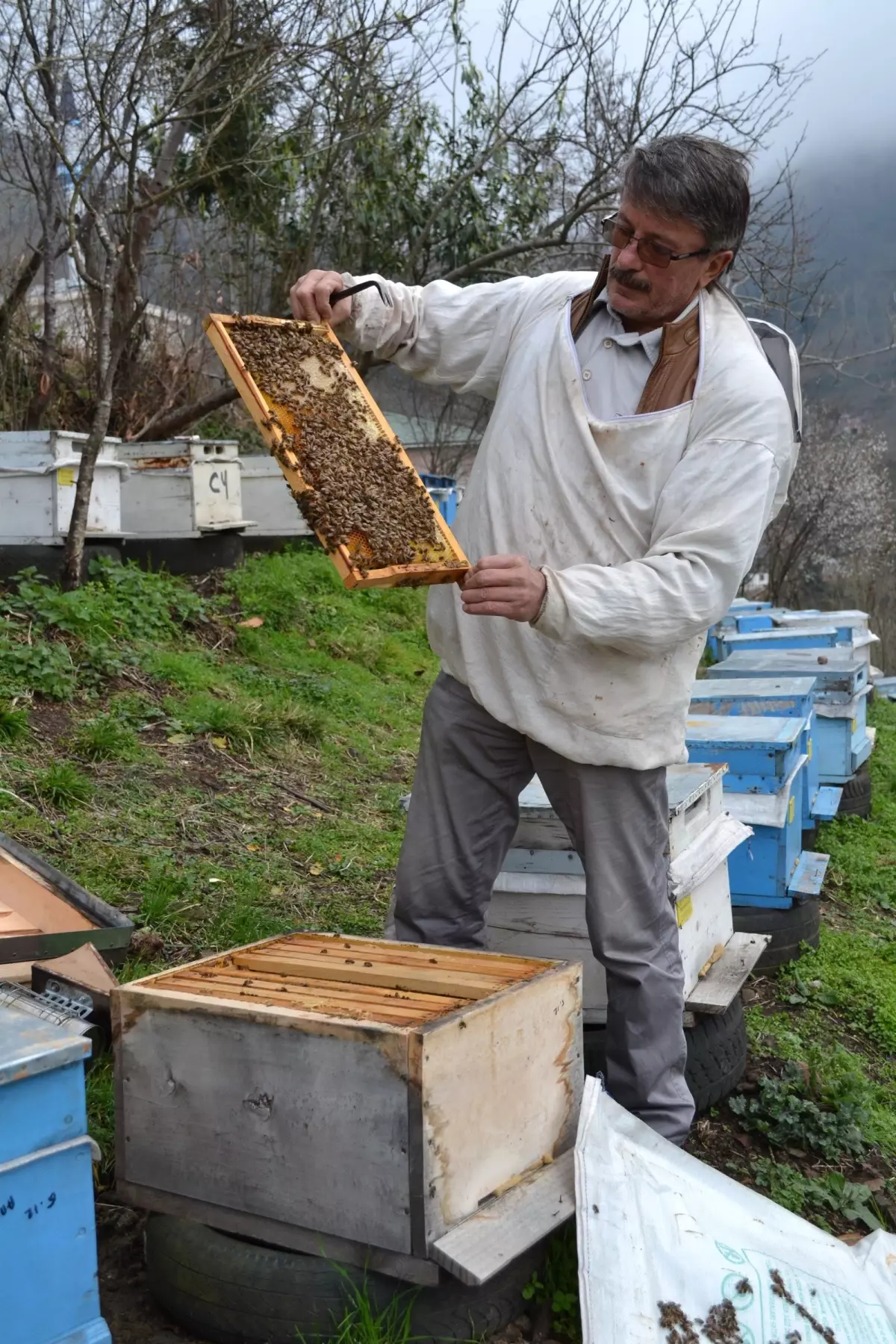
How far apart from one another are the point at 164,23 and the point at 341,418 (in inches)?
232

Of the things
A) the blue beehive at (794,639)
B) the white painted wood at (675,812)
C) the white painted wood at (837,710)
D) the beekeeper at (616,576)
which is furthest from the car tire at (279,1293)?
the blue beehive at (794,639)

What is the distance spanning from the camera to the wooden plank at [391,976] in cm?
221

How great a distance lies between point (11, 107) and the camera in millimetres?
7773

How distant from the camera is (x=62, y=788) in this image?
15.7 feet

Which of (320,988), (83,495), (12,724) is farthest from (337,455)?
(83,495)

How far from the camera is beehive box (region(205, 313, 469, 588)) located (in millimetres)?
2486

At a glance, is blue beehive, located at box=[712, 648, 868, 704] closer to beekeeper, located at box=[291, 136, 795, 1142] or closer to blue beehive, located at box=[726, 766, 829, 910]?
blue beehive, located at box=[726, 766, 829, 910]

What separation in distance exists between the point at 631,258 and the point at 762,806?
2.48 m

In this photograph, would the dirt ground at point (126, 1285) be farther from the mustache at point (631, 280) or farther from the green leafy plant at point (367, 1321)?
the mustache at point (631, 280)

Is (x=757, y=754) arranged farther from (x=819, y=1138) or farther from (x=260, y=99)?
(x=260, y=99)

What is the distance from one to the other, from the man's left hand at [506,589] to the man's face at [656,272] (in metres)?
0.67

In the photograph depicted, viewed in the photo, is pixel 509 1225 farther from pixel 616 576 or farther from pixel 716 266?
pixel 716 266

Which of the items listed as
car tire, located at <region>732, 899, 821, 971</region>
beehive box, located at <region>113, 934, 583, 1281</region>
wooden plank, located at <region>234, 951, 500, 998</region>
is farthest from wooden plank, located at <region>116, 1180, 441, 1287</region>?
car tire, located at <region>732, 899, 821, 971</region>

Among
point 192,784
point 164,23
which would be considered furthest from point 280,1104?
point 164,23
